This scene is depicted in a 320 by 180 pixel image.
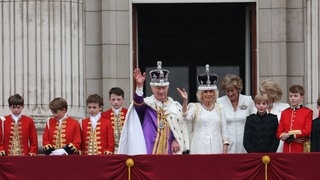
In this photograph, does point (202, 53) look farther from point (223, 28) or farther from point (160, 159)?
point (160, 159)

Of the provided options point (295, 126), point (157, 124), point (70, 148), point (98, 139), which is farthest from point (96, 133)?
point (295, 126)

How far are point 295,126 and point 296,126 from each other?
1cm

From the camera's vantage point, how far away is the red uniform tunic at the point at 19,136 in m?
23.6

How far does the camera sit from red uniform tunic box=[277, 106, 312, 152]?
73.9ft

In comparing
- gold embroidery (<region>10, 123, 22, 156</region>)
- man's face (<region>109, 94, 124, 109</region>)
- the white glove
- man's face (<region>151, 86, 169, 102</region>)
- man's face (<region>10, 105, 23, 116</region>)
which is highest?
Result: man's face (<region>151, 86, 169, 102</region>)

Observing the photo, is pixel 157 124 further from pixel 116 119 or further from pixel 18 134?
pixel 18 134

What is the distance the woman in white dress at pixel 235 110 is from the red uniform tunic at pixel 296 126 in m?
0.80

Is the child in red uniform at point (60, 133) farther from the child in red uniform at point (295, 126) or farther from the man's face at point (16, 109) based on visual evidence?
the child in red uniform at point (295, 126)

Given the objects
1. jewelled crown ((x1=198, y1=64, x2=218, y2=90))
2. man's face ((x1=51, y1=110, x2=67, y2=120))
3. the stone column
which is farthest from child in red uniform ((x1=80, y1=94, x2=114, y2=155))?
the stone column

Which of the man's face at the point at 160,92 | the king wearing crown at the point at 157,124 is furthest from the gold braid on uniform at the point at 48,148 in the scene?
the man's face at the point at 160,92

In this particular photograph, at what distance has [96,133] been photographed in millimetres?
23141

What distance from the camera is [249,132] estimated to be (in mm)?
22672

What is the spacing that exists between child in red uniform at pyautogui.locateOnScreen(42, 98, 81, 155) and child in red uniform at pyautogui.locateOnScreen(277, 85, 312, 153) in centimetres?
313

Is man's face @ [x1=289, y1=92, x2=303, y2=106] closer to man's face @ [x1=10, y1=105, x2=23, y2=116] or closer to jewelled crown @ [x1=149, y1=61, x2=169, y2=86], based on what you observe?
jewelled crown @ [x1=149, y1=61, x2=169, y2=86]
